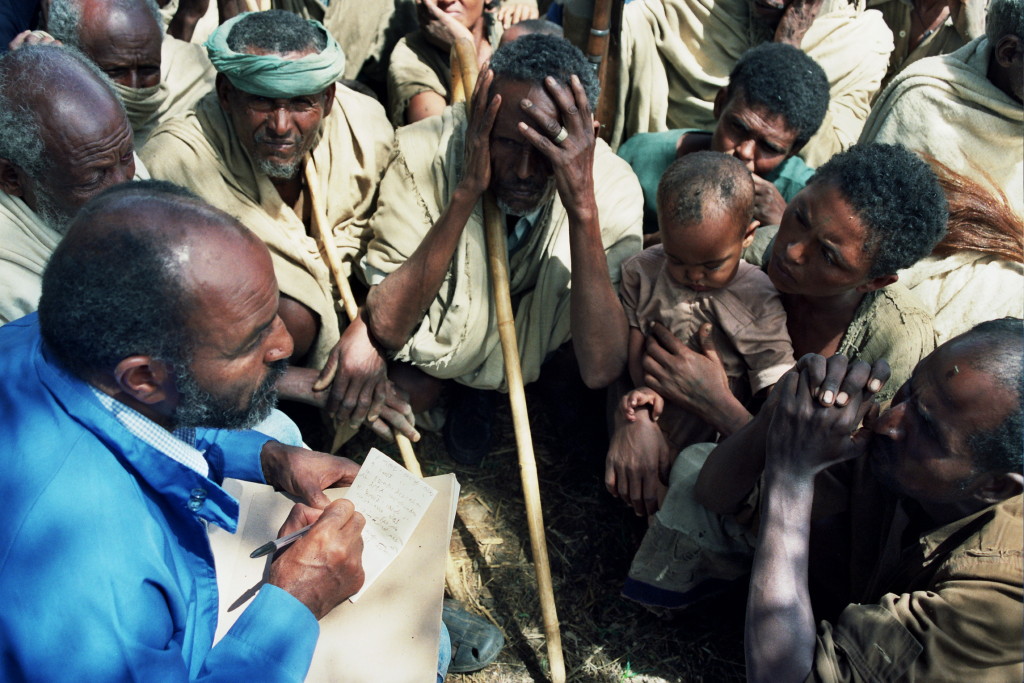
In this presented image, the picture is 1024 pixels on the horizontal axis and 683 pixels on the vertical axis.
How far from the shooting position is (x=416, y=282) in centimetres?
306

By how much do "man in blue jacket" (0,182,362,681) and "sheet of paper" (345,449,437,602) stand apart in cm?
32

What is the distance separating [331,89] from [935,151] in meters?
2.88

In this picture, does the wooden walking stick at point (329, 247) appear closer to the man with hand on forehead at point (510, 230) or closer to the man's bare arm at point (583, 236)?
the man with hand on forehead at point (510, 230)

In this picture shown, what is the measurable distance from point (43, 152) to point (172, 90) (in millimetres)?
1573

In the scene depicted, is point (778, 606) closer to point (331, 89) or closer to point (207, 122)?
point (331, 89)

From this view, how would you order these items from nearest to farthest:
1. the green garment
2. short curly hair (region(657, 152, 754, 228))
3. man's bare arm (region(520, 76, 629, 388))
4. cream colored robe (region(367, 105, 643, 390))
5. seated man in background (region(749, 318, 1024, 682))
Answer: seated man in background (region(749, 318, 1024, 682))
short curly hair (region(657, 152, 754, 228))
man's bare arm (region(520, 76, 629, 388))
cream colored robe (region(367, 105, 643, 390))
the green garment

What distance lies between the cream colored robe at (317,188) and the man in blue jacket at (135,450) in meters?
1.57

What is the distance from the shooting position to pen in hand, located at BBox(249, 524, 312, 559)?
6.48 feet

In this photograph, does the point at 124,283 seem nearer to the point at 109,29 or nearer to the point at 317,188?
the point at 317,188

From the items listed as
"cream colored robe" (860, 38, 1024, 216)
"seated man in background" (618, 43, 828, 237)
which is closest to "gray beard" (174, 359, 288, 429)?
"seated man in background" (618, 43, 828, 237)

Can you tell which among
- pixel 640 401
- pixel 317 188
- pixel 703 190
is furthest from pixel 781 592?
pixel 317 188

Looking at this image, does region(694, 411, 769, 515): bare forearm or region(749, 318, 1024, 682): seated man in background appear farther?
region(694, 411, 769, 515): bare forearm

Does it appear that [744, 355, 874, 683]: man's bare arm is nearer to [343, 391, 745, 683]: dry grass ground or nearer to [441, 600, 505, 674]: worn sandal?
[343, 391, 745, 683]: dry grass ground

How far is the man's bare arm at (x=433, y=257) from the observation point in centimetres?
284
